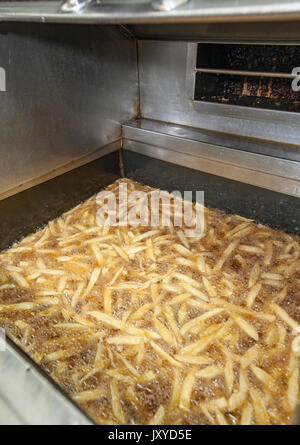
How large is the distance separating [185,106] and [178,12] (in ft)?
4.07

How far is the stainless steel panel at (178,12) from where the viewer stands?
2.03ft

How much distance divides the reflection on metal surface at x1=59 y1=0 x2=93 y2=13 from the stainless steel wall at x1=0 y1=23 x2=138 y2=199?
Result: 677 mm

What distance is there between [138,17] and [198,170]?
48.8 inches

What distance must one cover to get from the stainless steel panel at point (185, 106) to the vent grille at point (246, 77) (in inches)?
2.3

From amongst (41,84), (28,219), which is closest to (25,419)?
(28,219)

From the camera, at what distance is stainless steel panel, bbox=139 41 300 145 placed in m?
1.63

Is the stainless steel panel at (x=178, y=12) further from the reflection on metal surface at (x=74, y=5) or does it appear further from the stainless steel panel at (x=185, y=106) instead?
the stainless steel panel at (x=185, y=106)
